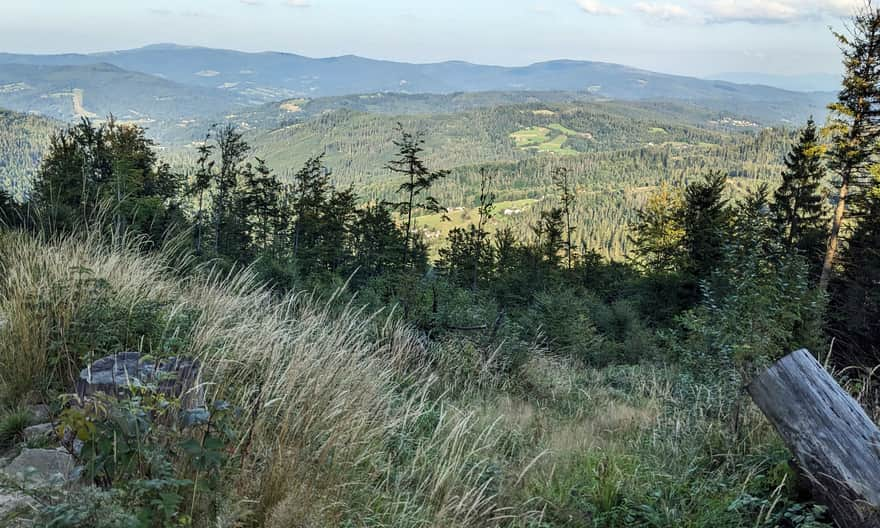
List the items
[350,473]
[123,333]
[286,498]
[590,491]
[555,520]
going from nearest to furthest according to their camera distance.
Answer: [286,498] → [350,473] → [555,520] → [590,491] → [123,333]

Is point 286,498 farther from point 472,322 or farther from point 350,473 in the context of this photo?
point 472,322

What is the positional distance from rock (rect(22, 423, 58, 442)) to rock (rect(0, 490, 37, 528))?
0.52 m

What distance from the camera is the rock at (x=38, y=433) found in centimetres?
222

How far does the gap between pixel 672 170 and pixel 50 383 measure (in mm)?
186819

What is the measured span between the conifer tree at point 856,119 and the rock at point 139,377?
64.6 ft

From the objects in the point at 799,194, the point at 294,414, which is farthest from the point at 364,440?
the point at 799,194

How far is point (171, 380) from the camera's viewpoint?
223cm

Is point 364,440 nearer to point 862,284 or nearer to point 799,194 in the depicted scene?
point 862,284

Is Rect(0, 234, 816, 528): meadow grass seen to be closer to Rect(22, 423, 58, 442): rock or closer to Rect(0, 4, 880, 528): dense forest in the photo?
Rect(0, 4, 880, 528): dense forest

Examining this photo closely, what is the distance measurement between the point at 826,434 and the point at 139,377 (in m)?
3.18

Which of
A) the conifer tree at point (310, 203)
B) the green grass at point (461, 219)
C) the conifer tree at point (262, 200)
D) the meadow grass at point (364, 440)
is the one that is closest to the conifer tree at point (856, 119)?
the meadow grass at point (364, 440)

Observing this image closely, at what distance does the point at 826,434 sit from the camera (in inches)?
99.4

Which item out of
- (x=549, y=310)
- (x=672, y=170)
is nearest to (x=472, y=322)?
(x=549, y=310)

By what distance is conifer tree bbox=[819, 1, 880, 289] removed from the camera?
1691 centimetres
